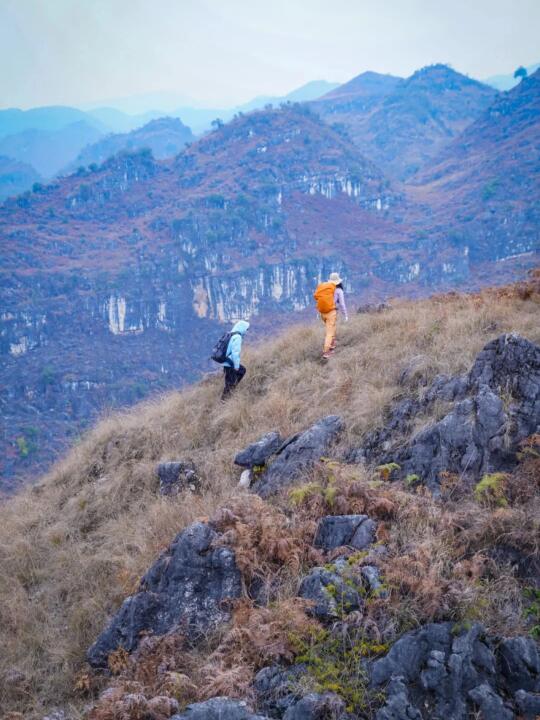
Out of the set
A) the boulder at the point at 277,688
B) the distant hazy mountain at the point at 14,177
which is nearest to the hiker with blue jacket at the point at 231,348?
the boulder at the point at 277,688

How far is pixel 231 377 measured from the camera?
8.25 m

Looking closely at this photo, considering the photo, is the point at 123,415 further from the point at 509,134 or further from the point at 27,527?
the point at 509,134

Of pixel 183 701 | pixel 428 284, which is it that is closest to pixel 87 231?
pixel 428 284

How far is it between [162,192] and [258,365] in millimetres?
66371

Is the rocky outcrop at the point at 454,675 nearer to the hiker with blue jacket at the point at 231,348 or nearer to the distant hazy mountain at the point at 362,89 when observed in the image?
the hiker with blue jacket at the point at 231,348

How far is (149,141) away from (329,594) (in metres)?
130

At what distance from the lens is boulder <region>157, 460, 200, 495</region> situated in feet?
Result: 20.8

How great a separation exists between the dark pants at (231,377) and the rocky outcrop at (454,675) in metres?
5.48

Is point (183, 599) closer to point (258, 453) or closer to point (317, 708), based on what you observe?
point (317, 708)

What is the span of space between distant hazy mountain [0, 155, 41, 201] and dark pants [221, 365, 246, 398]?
11615cm

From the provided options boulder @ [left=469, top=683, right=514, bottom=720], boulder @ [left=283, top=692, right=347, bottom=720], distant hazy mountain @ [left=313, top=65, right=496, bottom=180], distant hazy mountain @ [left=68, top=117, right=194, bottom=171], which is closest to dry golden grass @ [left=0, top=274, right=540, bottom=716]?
boulder @ [left=469, top=683, right=514, bottom=720]

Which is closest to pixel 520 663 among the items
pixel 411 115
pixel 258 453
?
pixel 258 453

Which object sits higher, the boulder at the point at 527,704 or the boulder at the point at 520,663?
the boulder at the point at 520,663

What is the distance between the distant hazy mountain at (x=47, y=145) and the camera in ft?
533
